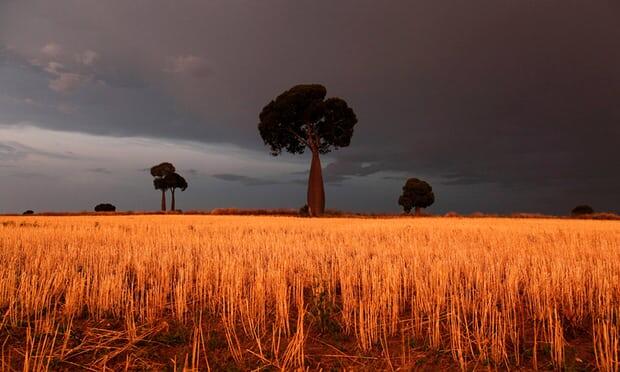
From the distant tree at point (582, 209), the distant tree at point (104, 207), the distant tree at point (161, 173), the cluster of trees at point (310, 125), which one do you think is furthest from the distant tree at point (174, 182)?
the distant tree at point (582, 209)

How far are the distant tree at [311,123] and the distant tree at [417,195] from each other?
855 inches

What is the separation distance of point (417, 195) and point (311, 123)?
2437cm

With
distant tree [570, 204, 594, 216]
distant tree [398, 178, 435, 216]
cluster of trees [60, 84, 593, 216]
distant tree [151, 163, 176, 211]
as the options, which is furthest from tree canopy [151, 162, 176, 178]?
distant tree [570, 204, 594, 216]

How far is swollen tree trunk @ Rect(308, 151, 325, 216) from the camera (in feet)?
131

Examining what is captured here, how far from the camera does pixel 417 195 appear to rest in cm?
6000

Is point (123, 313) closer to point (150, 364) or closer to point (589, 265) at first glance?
point (150, 364)

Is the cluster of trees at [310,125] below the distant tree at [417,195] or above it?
above

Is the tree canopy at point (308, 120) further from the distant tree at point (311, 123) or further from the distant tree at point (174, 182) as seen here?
the distant tree at point (174, 182)

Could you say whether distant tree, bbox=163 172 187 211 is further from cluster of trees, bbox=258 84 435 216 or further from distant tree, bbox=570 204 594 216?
distant tree, bbox=570 204 594 216

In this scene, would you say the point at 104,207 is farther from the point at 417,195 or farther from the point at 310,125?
the point at 417,195

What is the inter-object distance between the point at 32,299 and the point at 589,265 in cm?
828

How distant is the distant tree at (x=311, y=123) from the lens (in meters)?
40.4

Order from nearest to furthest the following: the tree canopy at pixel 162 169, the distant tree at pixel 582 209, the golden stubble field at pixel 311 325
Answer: the golden stubble field at pixel 311 325 → the distant tree at pixel 582 209 → the tree canopy at pixel 162 169

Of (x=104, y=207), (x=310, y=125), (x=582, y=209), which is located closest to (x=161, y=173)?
(x=104, y=207)
